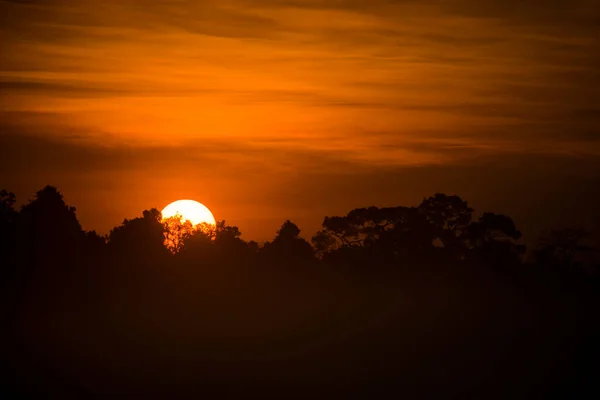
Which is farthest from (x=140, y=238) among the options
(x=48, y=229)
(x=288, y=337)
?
(x=288, y=337)

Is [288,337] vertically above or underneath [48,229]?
underneath

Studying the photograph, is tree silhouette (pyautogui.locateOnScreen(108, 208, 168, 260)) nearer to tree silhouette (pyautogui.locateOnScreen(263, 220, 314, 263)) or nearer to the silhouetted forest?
the silhouetted forest

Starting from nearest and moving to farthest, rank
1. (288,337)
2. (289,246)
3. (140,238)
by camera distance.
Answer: (288,337) < (140,238) < (289,246)

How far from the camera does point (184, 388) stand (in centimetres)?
6819

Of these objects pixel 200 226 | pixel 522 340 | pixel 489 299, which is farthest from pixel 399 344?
pixel 200 226

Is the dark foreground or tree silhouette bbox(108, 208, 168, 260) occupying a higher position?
tree silhouette bbox(108, 208, 168, 260)

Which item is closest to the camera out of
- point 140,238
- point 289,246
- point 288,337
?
point 288,337

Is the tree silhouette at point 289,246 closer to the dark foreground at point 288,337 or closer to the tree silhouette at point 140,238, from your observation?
the dark foreground at point 288,337

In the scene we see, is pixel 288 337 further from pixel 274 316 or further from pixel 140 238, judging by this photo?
pixel 140 238

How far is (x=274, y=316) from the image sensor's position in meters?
82.9

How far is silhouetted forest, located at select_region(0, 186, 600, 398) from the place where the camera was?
232ft

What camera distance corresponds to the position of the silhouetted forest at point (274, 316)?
70812 millimetres

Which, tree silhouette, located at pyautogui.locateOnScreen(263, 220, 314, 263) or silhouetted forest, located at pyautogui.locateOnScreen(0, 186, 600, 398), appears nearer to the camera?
silhouetted forest, located at pyautogui.locateOnScreen(0, 186, 600, 398)

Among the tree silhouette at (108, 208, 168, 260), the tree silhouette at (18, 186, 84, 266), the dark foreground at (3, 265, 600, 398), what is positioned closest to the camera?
the dark foreground at (3, 265, 600, 398)
